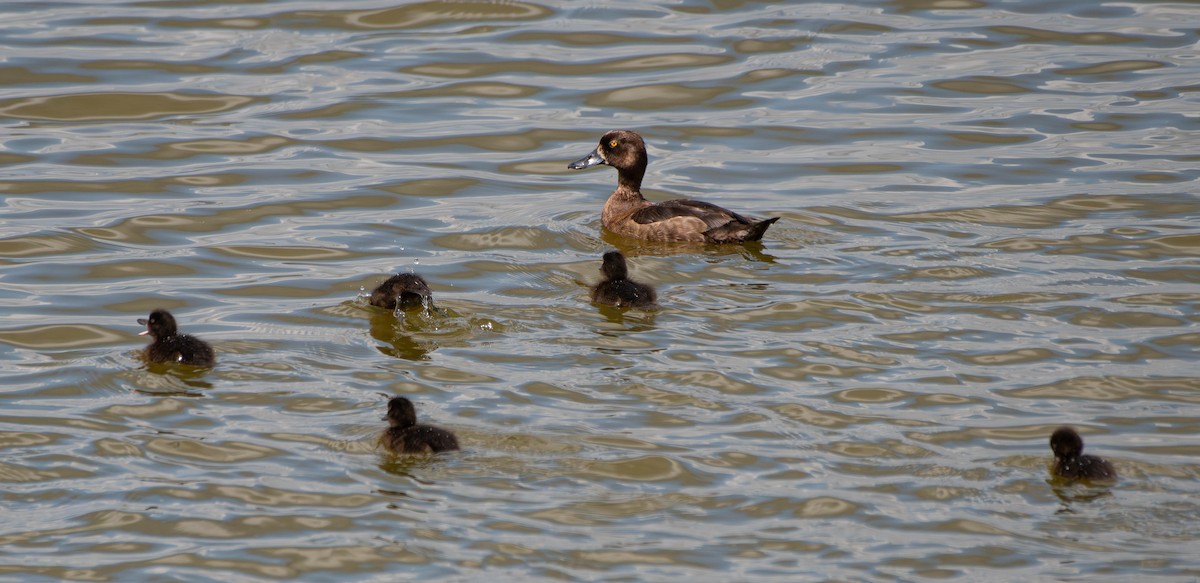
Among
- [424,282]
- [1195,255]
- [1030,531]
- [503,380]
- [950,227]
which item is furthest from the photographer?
[950,227]

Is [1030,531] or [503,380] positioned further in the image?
[503,380]

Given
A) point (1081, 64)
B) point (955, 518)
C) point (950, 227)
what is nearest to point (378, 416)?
point (955, 518)

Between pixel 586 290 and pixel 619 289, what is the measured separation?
0.68 m

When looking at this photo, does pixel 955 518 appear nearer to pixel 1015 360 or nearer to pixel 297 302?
pixel 1015 360

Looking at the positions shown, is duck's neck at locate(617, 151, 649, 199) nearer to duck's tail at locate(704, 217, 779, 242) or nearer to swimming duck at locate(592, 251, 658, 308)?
duck's tail at locate(704, 217, 779, 242)

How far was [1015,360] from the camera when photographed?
9.19m

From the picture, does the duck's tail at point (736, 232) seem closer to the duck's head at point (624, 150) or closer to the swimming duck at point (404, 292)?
the duck's head at point (624, 150)

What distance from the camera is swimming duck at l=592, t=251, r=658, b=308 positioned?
10055 mm

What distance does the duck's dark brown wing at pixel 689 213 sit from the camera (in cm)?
1177

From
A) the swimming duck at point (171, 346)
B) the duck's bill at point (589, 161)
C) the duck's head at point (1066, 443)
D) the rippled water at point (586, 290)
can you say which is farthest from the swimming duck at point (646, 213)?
the duck's head at point (1066, 443)

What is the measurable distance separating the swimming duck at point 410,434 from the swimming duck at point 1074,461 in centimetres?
287

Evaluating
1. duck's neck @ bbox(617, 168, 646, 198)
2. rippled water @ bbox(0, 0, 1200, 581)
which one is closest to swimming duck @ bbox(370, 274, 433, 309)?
rippled water @ bbox(0, 0, 1200, 581)

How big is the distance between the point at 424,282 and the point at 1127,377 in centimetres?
424

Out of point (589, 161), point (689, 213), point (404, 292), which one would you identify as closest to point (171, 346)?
point (404, 292)
